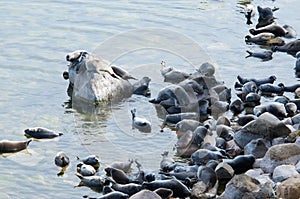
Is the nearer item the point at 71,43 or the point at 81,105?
the point at 81,105

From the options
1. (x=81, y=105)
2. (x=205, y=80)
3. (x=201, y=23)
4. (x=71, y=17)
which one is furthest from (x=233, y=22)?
(x=81, y=105)

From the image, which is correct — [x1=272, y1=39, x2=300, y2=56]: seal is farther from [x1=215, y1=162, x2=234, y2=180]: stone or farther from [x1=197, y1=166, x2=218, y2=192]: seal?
[x1=197, y1=166, x2=218, y2=192]: seal

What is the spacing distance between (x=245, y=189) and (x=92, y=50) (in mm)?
7335

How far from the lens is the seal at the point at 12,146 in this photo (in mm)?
11469

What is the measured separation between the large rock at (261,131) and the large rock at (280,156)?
0.83 m

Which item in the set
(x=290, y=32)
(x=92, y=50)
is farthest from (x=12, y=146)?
(x=290, y=32)

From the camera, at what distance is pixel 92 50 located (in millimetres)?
16391

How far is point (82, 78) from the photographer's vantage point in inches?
553

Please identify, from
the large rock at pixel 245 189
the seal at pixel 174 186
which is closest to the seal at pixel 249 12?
the seal at pixel 174 186

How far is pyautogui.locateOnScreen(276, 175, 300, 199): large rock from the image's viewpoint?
9703 mm

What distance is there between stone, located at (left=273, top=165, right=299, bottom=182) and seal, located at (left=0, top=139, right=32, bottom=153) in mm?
3841

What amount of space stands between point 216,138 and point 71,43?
19.4 feet

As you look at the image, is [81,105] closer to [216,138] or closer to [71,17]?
[216,138]

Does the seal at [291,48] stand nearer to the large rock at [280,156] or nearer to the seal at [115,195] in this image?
the large rock at [280,156]
